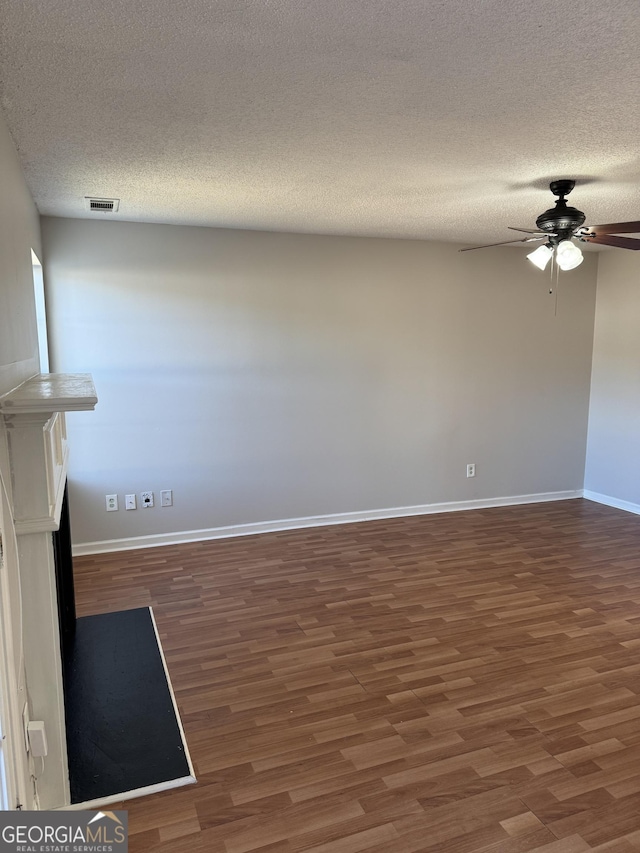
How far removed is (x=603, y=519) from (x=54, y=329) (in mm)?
4763

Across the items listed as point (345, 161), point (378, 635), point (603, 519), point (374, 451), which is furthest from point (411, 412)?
point (345, 161)

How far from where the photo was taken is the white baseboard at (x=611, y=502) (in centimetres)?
525

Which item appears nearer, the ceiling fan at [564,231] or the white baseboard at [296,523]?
the ceiling fan at [564,231]

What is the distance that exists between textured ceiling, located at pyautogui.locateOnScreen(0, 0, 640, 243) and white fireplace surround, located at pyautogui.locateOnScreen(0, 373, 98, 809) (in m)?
0.98

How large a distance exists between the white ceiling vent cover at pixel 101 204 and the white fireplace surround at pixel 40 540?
1.87m

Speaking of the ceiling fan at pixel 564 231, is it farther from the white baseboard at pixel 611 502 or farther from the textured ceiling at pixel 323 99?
the white baseboard at pixel 611 502

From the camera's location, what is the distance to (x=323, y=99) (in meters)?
1.90

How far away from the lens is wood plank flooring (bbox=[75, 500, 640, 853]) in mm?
1838

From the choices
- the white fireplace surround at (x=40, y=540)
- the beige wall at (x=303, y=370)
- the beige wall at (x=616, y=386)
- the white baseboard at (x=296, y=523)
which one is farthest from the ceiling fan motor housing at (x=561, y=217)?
the white baseboard at (x=296, y=523)

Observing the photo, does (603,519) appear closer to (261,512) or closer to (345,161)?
(261,512)

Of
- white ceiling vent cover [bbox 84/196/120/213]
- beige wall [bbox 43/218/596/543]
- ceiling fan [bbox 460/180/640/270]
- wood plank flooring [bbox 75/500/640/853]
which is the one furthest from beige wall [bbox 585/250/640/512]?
white ceiling vent cover [bbox 84/196/120/213]

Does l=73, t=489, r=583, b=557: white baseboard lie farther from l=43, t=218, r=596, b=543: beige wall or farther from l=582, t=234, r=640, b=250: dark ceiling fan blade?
l=582, t=234, r=640, b=250: dark ceiling fan blade

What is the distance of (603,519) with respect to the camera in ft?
16.6

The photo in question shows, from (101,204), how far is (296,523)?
2.77 m
